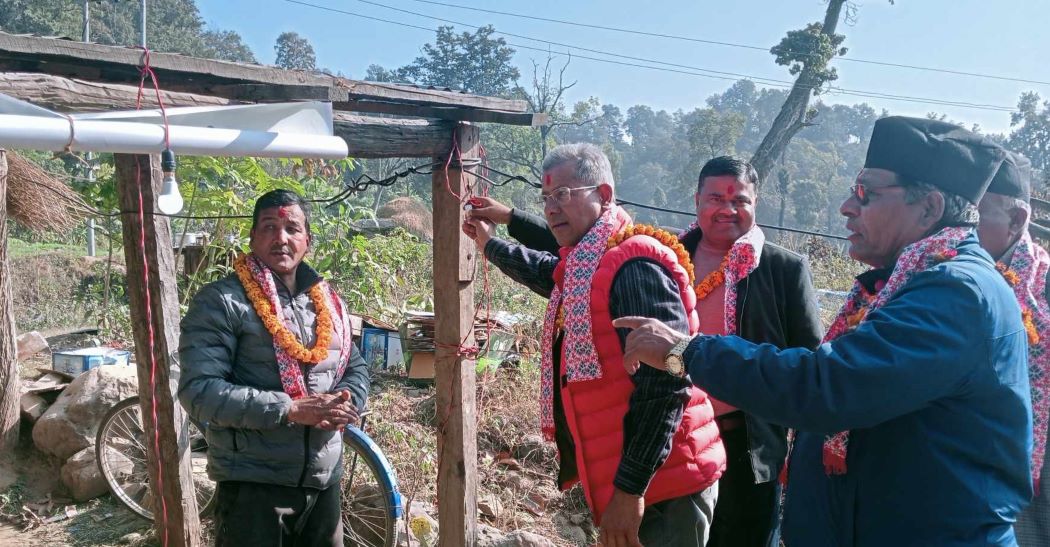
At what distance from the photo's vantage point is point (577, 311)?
223 cm

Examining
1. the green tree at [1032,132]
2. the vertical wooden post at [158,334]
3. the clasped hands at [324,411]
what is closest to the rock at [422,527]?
the vertical wooden post at [158,334]

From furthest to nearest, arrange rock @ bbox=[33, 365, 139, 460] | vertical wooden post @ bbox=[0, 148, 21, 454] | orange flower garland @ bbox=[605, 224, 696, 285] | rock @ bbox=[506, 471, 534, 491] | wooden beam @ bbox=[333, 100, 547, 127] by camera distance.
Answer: rock @ bbox=[506, 471, 534, 491] < vertical wooden post @ bbox=[0, 148, 21, 454] < rock @ bbox=[33, 365, 139, 460] < wooden beam @ bbox=[333, 100, 547, 127] < orange flower garland @ bbox=[605, 224, 696, 285]

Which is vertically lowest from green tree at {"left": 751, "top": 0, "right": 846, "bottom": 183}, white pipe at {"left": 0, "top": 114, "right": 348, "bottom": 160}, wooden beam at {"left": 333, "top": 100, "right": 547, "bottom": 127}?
white pipe at {"left": 0, "top": 114, "right": 348, "bottom": 160}

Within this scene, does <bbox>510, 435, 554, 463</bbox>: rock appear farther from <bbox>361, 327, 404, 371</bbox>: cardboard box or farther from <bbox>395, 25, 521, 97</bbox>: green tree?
<bbox>395, 25, 521, 97</bbox>: green tree

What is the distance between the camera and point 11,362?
17.9 feet

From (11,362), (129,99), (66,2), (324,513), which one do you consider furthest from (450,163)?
(66,2)

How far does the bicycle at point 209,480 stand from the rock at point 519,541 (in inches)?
21.9

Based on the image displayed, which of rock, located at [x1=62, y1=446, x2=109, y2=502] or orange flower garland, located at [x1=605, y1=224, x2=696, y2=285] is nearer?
orange flower garland, located at [x1=605, y1=224, x2=696, y2=285]

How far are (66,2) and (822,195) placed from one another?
38740 mm

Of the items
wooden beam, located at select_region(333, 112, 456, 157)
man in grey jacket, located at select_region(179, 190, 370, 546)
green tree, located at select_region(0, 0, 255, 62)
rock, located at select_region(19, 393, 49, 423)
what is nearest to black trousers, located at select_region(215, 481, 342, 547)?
man in grey jacket, located at select_region(179, 190, 370, 546)

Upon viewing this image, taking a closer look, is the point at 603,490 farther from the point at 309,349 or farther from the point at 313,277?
the point at 313,277

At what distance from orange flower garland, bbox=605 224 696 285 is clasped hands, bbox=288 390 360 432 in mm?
1178

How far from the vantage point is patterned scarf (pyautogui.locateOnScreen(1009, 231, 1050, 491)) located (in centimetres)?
272

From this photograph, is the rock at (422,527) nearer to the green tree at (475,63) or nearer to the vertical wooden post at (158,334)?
the vertical wooden post at (158,334)
